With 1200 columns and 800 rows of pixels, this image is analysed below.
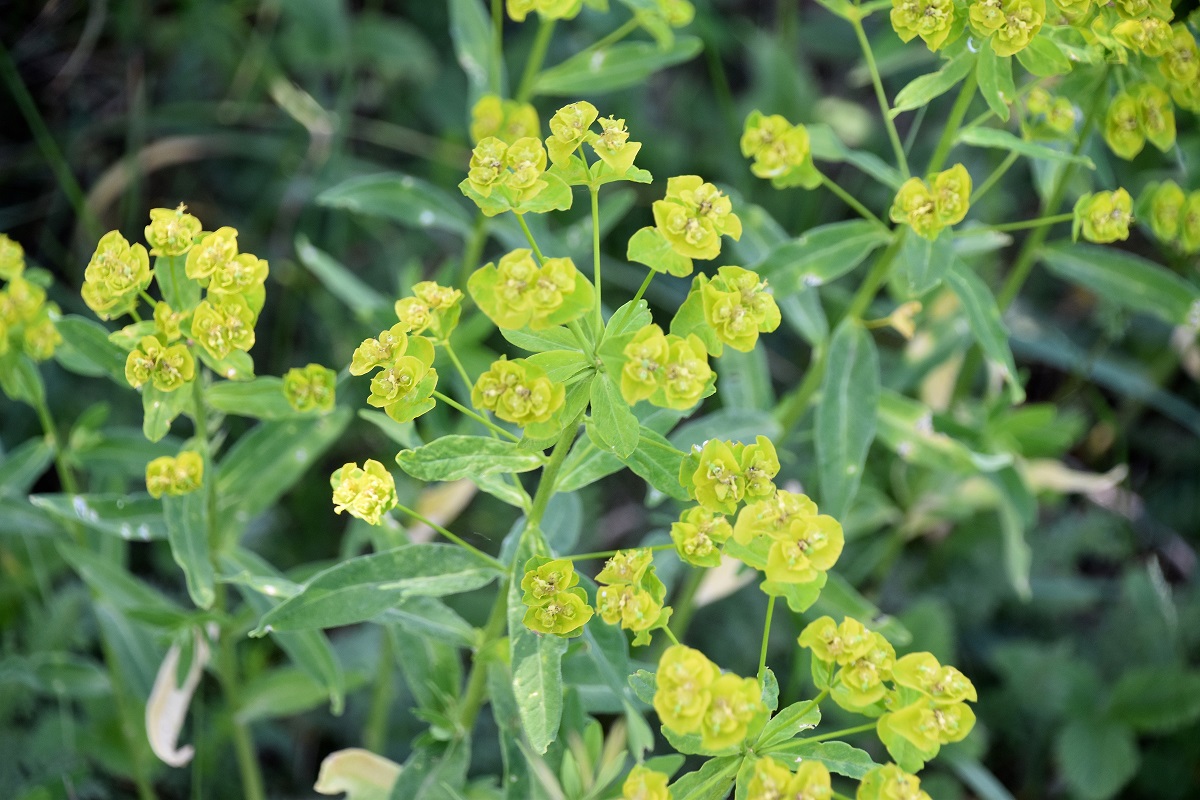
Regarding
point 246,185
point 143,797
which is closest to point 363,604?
point 143,797

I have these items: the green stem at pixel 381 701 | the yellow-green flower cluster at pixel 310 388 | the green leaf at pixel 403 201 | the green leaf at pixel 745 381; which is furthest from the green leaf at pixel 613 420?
the green stem at pixel 381 701

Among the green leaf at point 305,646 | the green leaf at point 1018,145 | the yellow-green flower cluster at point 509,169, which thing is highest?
the yellow-green flower cluster at point 509,169

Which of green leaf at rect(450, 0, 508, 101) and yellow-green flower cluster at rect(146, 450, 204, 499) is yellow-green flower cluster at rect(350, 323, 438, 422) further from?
green leaf at rect(450, 0, 508, 101)

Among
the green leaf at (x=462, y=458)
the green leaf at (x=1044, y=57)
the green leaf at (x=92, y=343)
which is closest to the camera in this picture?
the green leaf at (x=462, y=458)

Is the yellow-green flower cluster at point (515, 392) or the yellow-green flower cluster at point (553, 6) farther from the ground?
the yellow-green flower cluster at point (553, 6)

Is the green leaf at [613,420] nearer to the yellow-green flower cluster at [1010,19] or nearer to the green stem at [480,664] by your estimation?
the green stem at [480,664]

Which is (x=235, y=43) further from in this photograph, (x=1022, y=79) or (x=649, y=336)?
(x=649, y=336)

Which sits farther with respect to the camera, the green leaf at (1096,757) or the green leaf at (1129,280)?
the green leaf at (1096,757)
